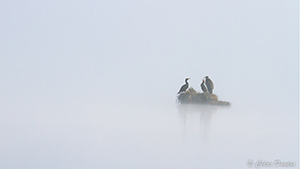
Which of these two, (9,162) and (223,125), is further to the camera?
(223,125)

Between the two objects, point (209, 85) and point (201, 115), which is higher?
point (209, 85)

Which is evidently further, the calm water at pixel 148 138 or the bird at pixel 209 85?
the bird at pixel 209 85

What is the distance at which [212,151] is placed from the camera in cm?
531

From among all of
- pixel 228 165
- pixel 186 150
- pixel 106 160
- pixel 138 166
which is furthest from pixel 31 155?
pixel 228 165

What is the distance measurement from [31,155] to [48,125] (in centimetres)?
120

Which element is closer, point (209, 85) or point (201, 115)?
point (201, 115)

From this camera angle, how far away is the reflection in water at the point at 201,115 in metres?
6.11

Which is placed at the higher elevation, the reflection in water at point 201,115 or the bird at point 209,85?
the bird at point 209,85

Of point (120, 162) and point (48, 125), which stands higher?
point (48, 125)

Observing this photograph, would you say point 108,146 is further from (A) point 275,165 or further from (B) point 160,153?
(A) point 275,165

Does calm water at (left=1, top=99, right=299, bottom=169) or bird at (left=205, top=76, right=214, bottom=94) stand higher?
bird at (left=205, top=76, right=214, bottom=94)

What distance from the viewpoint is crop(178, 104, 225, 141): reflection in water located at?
611cm

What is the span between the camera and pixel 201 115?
7023mm

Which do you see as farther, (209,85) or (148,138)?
(209,85)
